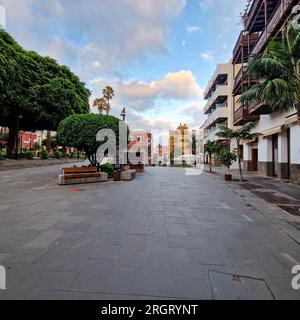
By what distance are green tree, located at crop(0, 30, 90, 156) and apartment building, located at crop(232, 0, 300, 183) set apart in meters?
16.7

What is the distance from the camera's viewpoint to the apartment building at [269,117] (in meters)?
10.7

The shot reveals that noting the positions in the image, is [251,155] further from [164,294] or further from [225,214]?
[164,294]

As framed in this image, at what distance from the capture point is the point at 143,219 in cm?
469

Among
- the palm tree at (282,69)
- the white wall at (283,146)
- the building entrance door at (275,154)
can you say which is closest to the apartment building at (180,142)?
the building entrance door at (275,154)

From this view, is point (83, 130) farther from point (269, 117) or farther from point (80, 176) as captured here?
point (269, 117)

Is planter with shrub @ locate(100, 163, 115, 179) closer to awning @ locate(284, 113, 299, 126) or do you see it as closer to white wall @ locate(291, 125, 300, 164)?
awning @ locate(284, 113, 299, 126)

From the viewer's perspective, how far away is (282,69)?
538 centimetres

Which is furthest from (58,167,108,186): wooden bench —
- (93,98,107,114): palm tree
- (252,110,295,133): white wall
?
(93,98,107,114): palm tree

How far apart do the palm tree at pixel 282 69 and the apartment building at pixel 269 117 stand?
5.26 meters

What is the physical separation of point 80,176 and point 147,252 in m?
8.18

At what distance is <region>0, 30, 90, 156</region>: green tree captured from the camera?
617 inches

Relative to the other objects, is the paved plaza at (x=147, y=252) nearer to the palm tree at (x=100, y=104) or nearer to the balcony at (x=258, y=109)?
the balcony at (x=258, y=109)

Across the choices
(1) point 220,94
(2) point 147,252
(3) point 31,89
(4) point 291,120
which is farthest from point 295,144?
(3) point 31,89
